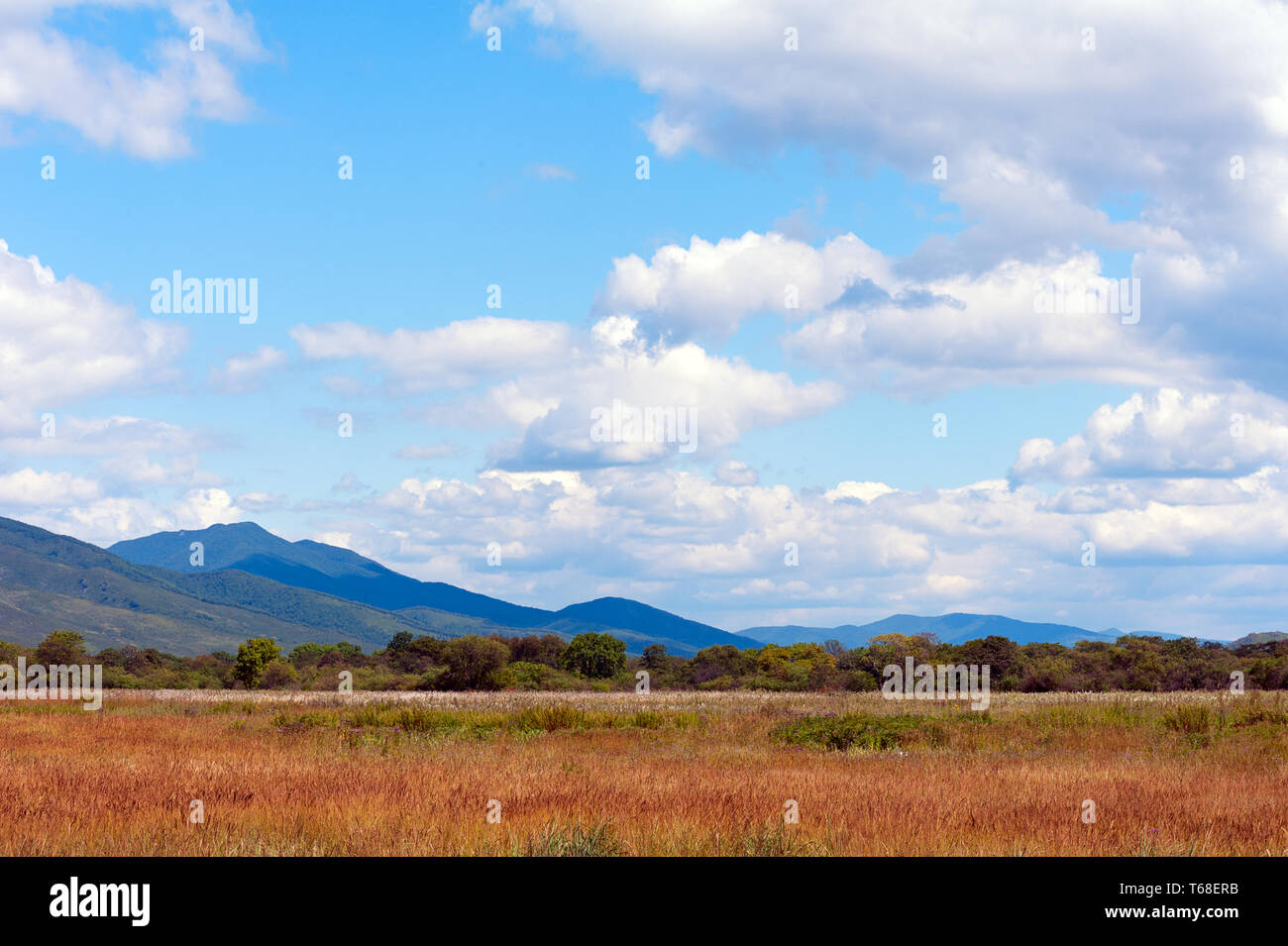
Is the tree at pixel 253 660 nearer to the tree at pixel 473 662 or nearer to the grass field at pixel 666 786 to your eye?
the tree at pixel 473 662

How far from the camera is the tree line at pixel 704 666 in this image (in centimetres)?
6066

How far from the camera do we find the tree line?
60.7 m

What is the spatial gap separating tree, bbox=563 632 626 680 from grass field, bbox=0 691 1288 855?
53062 millimetres

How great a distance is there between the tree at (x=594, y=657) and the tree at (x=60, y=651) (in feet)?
138

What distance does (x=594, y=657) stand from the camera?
82438 mm

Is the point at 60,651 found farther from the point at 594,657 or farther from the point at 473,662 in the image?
the point at 594,657

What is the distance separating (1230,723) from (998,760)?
10481mm

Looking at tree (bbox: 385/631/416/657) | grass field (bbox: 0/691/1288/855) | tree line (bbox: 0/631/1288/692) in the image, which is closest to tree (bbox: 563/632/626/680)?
tree line (bbox: 0/631/1288/692)

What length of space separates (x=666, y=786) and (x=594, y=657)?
2748 inches

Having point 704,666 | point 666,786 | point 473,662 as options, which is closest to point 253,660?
point 473,662

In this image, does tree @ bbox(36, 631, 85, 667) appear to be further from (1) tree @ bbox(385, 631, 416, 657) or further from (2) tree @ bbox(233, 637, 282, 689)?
(1) tree @ bbox(385, 631, 416, 657)

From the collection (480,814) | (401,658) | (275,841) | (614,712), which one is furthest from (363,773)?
(401,658)
